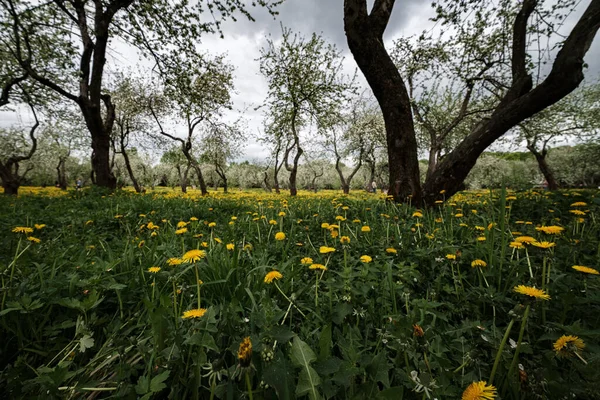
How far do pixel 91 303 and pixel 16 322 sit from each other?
306mm

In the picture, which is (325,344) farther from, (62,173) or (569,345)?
(62,173)

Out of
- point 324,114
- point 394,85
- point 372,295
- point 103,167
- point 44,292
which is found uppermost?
point 324,114

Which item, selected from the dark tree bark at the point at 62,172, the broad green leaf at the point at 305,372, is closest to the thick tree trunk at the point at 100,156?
the broad green leaf at the point at 305,372

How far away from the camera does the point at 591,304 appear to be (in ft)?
4.28

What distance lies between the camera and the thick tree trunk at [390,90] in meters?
4.82

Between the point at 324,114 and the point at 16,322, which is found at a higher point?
the point at 324,114

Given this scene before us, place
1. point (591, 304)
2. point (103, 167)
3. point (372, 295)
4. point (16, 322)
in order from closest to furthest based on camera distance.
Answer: point (16, 322) < point (591, 304) < point (372, 295) < point (103, 167)

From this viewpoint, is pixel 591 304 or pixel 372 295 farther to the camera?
pixel 372 295

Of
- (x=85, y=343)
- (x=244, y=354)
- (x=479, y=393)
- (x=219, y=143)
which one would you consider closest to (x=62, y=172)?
(x=219, y=143)

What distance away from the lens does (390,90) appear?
4.93m

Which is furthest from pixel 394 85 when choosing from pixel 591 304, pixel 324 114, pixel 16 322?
pixel 324 114

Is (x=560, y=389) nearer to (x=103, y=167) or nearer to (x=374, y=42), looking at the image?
(x=374, y=42)

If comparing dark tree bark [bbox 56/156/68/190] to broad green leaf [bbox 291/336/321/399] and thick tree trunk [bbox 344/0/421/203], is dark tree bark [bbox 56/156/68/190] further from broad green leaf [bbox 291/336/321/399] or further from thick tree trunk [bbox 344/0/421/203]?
broad green leaf [bbox 291/336/321/399]

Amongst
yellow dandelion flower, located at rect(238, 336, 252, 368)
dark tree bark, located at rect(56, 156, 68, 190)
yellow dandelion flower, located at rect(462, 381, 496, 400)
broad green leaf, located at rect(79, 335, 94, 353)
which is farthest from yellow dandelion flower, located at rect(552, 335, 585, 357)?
dark tree bark, located at rect(56, 156, 68, 190)
